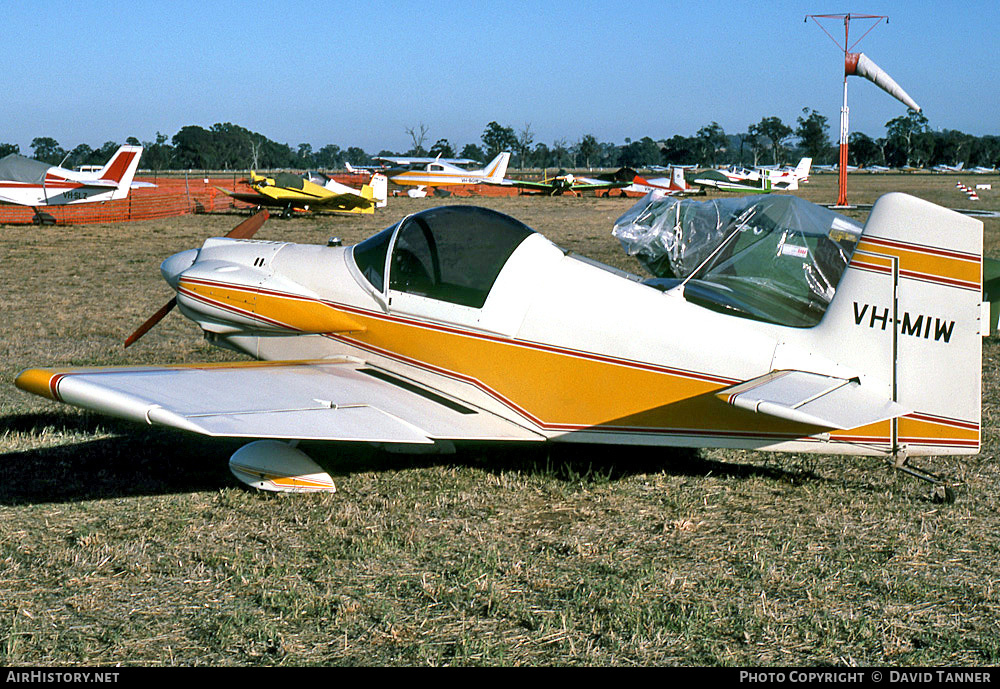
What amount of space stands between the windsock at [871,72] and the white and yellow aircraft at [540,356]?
10990 millimetres

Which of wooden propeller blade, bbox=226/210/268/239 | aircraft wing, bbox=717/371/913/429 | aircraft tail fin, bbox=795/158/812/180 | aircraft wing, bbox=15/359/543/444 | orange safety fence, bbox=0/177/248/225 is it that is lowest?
aircraft wing, bbox=15/359/543/444

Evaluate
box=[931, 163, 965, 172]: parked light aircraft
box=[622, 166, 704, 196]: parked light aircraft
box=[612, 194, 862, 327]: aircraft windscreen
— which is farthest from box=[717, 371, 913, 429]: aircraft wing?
box=[931, 163, 965, 172]: parked light aircraft

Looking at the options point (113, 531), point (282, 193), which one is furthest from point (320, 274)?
point (282, 193)

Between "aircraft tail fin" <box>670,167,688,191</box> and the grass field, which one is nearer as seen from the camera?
the grass field

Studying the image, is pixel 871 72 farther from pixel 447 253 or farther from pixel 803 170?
pixel 803 170

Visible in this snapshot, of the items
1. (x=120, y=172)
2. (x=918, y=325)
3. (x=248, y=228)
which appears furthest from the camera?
(x=120, y=172)

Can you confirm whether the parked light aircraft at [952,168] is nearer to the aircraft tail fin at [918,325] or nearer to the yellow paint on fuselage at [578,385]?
the aircraft tail fin at [918,325]

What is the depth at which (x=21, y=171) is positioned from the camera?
25734 mm

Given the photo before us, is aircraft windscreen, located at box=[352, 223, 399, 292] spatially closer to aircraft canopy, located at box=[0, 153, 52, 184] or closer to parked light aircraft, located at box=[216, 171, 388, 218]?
aircraft canopy, located at box=[0, 153, 52, 184]

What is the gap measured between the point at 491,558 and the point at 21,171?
86.7 feet

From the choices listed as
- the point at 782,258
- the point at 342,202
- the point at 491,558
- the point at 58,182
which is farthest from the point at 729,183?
the point at 491,558

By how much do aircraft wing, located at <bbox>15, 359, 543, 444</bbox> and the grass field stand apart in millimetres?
408

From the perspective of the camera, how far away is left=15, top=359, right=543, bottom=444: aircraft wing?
4301 mm
